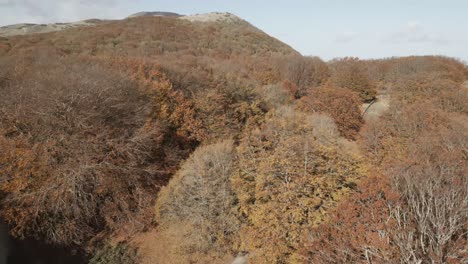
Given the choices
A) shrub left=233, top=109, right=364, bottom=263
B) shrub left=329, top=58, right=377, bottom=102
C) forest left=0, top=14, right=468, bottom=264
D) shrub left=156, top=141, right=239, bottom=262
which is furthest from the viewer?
shrub left=329, top=58, right=377, bottom=102

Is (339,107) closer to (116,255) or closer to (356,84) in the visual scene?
(356,84)

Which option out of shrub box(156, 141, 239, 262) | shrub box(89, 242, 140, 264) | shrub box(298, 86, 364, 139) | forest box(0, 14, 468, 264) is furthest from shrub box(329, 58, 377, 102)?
shrub box(89, 242, 140, 264)

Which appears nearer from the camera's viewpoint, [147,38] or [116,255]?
[116,255]

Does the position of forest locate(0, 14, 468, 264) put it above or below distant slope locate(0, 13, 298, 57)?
below

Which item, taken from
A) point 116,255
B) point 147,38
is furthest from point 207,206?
point 147,38

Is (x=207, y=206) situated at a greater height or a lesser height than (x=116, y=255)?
greater

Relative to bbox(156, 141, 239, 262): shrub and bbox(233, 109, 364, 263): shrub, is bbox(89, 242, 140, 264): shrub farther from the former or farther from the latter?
bbox(233, 109, 364, 263): shrub

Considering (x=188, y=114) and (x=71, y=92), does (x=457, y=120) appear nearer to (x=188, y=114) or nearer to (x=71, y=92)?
(x=188, y=114)

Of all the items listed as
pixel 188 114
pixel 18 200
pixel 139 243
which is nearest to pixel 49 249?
pixel 18 200

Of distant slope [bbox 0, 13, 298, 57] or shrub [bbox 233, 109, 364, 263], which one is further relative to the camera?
distant slope [bbox 0, 13, 298, 57]

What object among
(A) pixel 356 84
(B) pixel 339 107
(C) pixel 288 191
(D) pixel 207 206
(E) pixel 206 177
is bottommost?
(D) pixel 207 206
